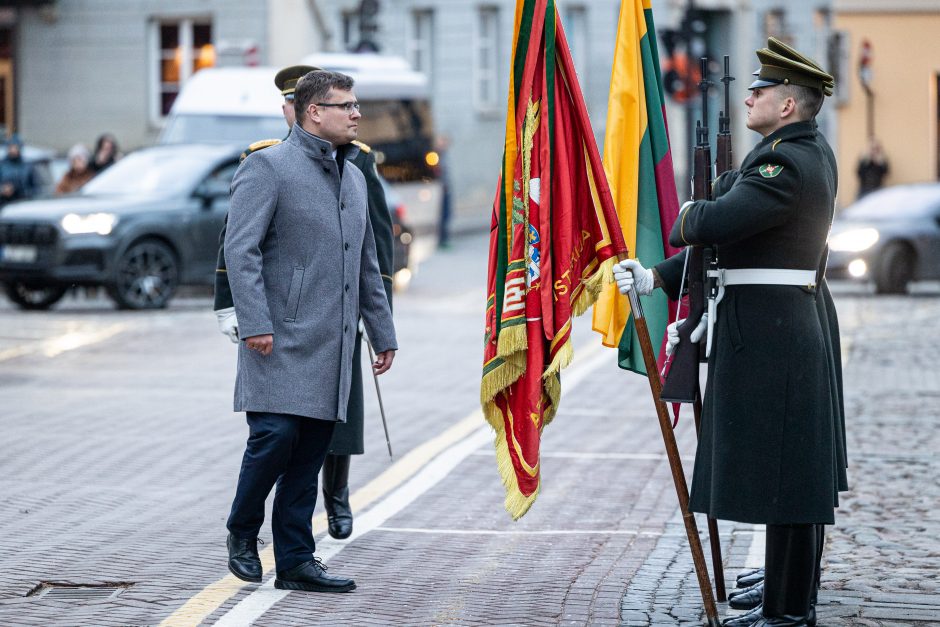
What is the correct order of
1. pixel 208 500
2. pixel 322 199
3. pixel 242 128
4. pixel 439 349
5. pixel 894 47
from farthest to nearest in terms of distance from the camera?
pixel 894 47 → pixel 242 128 → pixel 439 349 → pixel 208 500 → pixel 322 199

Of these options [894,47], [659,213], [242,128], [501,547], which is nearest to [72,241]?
[242,128]

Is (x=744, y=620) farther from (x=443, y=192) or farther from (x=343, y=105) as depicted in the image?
(x=443, y=192)

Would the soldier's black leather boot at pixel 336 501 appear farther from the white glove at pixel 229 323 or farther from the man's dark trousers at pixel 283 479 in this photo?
the white glove at pixel 229 323

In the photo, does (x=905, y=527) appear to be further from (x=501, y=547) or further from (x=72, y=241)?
(x=72, y=241)

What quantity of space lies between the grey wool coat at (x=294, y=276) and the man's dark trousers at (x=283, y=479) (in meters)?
0.10

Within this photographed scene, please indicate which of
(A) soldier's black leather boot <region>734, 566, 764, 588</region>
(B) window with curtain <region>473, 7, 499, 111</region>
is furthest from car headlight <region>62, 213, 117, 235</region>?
(B) window with curtain <region>473, 7, 499, 111</region>

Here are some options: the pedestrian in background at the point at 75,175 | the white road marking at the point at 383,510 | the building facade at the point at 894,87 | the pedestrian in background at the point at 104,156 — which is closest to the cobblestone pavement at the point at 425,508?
the white road marking at the point at 383,510

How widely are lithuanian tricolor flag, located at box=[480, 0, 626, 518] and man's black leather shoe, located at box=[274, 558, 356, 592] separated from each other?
2.63 feet

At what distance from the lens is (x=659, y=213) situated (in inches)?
255

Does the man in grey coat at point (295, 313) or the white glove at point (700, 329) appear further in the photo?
the man in grey coat at point (295, 313)

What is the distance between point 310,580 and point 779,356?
2.01 m

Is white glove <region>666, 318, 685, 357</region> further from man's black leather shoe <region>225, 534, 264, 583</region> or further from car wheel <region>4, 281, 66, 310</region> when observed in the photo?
car wheel <region>4, 281, 66, 310</region>

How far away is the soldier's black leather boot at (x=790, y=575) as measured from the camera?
5.80 meters

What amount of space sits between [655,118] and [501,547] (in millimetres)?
2141
